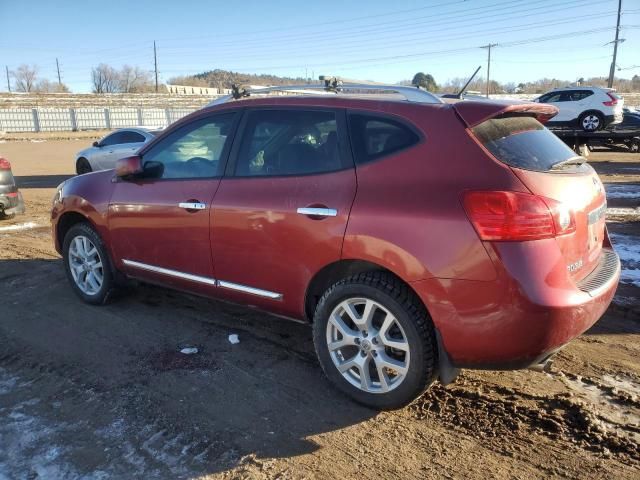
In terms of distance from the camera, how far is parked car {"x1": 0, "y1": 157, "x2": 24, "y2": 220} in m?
8.83

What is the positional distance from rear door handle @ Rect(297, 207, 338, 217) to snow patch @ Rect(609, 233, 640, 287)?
144 inches

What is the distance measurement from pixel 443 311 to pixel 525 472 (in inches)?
34.5

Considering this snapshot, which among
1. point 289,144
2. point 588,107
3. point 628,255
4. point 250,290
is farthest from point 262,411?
point 588,107

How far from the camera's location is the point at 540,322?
105 inches

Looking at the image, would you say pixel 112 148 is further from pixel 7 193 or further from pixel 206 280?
pixel 206 280

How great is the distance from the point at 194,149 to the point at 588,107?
65.0 feet

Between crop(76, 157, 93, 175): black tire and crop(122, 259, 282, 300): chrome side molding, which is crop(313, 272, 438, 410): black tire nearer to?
crop(122, 259, 282, 300): chrome side molding

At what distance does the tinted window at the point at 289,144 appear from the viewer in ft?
11.3

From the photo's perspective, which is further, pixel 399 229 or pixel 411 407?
pixel 411 407

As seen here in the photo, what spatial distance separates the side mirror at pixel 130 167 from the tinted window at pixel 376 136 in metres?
1.99

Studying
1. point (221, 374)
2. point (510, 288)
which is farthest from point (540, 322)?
point (221, 374)

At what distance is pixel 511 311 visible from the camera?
2676mm

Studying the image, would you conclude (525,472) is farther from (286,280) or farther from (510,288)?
(286,280)

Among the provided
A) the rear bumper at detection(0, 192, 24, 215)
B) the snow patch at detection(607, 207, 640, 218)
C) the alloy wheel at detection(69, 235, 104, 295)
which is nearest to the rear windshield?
the alloy wheel at detection(69, 235, 104, 295)
